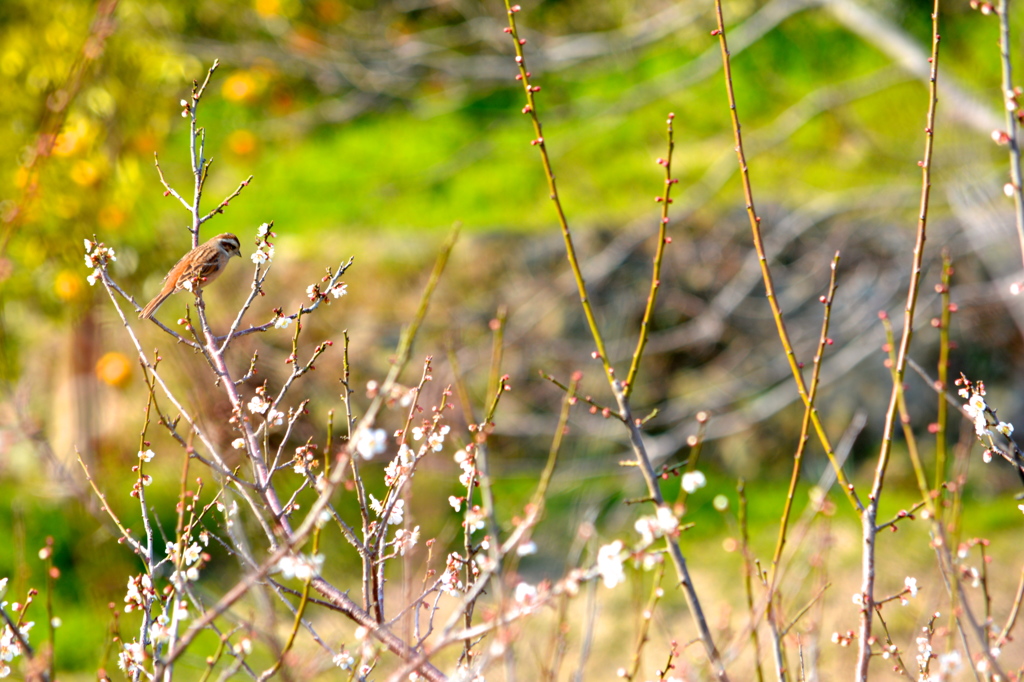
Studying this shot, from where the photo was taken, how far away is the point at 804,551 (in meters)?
3.68

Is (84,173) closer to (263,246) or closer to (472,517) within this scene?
(263,246)

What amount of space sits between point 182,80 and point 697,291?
3.62m

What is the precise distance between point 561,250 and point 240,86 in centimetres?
388

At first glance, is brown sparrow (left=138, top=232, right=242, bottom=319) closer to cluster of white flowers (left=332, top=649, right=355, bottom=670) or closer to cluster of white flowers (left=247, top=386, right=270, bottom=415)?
cluster of white flowers (left=247, top=386, right=270, bottom=415)

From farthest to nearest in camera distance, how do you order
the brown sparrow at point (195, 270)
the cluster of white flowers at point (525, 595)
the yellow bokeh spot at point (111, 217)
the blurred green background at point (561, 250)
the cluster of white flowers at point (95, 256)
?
the blurred green background at point (561, 250) → the yellow bokeh spot at point (111, 217) → the brown sparrow at point (195, 270) → the cluster of white flowers at point (95, 256) → the cluster of white flowers at point (525, 595)

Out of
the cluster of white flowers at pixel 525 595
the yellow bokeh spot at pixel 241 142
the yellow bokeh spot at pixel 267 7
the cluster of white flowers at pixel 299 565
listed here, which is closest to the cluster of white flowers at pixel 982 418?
the cluster of white flowers at pixel 525 595

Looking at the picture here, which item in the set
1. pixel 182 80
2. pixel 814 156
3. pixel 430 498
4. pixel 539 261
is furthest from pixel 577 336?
pixel 182 80

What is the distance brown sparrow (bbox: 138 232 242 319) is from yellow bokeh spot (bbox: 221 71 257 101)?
5918mm

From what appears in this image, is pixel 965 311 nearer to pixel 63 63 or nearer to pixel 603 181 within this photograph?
pixel 603 181

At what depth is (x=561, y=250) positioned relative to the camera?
18.7 feet

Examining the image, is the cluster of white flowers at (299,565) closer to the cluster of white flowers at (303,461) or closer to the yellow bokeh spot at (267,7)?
the cluster of white flowers at (303,461)

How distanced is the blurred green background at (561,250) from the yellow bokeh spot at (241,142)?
874 mm

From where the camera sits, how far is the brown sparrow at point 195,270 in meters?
2.10

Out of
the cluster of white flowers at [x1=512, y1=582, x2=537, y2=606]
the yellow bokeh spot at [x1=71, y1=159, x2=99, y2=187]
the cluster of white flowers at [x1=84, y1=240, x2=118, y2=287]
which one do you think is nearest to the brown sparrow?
the cluster of white flowers at [x1=84, y1=240, x2=118, y2=287]
